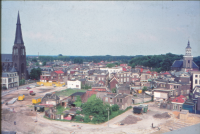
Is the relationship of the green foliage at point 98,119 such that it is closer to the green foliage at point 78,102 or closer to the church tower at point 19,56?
the green foliage at point 78,102

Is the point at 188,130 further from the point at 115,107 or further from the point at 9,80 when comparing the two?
the point at 9,80

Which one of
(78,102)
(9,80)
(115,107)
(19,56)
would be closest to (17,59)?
(19,56)

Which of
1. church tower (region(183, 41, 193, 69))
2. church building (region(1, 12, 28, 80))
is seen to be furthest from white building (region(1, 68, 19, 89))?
church tower (region(183, 41, 193, 69))

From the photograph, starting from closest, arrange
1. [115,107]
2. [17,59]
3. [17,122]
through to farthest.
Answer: [17,122], [115,107], [17,59]

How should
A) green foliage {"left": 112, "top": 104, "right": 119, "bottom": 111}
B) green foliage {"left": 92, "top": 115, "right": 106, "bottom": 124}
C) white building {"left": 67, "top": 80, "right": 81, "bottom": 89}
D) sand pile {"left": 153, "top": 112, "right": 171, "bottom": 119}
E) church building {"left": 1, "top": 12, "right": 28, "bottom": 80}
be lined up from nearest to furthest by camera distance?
green foliage {"left": 92, "top": 115, "right": 106, "bottom": 124}, sand pile {"left": 153, "top": 112, "right": 171, "bottom": 119}, green foliage {"left": 112, "top": 104, "right": 119, "bottom": 111}, white building {"left": 67, "top": 80, "right": 81, "bottom": 89}, church building {"left": 1, "top": 12, "right": 28, "bottom": 80}

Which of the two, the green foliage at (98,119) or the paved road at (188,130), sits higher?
the paved road at (188,130)

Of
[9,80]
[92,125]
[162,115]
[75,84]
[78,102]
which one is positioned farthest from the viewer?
[75,84]

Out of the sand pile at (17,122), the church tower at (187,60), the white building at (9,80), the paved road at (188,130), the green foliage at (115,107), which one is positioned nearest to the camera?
the paved road at (188,130)

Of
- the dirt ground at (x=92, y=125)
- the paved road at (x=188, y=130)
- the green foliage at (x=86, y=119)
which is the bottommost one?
the dirt ground at (x=92, y=125)

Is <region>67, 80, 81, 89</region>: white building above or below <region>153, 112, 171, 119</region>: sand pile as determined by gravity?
above

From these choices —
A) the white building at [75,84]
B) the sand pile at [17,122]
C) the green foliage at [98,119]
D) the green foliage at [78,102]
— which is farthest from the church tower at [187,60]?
the sand pile at [17,122]

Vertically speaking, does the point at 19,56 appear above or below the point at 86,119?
above

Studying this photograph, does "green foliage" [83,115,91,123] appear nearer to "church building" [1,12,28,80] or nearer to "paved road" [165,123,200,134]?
"paved road" [165,123,200,134]

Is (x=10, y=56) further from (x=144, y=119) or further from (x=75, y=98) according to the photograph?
(x=144, y=119)
